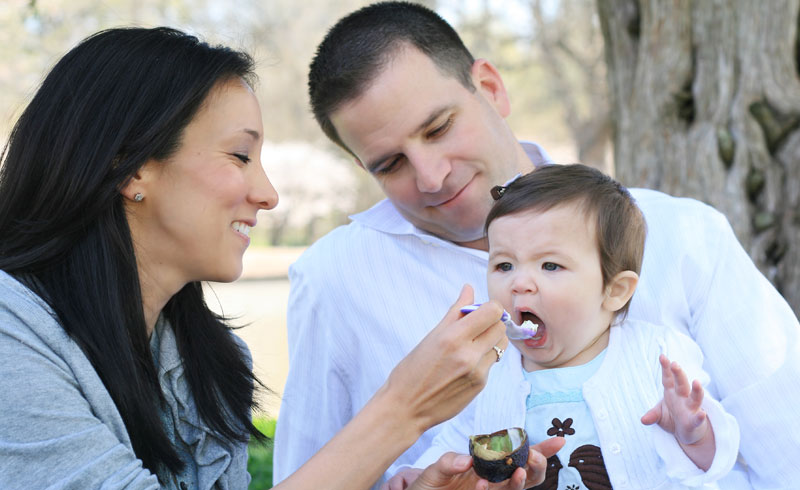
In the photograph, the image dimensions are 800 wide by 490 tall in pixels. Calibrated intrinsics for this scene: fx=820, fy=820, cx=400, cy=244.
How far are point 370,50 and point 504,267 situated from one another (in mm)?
1192

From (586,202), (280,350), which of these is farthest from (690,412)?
(280,350)

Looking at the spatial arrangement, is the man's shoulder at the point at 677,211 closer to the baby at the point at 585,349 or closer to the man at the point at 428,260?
the man at the point at 428,260

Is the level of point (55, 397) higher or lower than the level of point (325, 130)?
lower

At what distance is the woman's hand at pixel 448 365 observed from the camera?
2188 millimetres

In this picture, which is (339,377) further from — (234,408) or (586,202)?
(586,202)

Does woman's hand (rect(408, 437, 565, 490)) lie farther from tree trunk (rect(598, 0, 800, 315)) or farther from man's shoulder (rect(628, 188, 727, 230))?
tree trunk (rect(598, 0, 800, 315))

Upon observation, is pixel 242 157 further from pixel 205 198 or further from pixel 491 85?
pixel 491 85

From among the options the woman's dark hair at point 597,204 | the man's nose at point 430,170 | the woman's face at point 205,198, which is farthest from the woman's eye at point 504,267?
the woman's face at point 205,198

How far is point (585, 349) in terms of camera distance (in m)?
2.59

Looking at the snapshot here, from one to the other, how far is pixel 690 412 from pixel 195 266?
1543mm

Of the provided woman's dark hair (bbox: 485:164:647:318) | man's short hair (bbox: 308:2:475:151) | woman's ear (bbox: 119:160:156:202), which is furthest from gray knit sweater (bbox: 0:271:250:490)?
man's short hair (bbox: 308:2:475:151)

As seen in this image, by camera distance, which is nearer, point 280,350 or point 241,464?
point 241,464

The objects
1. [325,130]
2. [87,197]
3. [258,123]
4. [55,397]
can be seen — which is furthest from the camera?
[325,130]

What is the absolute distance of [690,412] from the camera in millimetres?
2195
